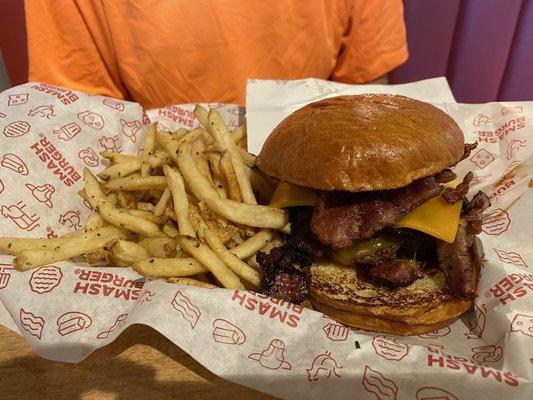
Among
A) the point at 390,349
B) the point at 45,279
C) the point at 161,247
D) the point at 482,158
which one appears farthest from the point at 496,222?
the point at 45,279

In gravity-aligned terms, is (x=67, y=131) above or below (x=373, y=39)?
below

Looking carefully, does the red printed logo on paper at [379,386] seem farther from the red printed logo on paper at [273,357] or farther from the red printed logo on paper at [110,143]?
the red printed logo on paper at [110,143]

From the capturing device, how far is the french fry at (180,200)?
192cm

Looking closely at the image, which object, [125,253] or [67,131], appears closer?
[125,253]

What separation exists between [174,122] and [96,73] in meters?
1.03

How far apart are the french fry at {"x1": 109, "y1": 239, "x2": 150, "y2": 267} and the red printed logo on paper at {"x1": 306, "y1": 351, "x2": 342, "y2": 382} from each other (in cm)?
85

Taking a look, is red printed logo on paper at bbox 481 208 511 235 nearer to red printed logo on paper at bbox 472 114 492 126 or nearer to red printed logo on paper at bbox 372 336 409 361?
red printed logo on paper at bbox 472 114 492 126

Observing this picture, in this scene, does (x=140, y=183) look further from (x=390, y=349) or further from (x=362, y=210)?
(x=390, y=349)

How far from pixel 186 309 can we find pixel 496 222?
1482 mm

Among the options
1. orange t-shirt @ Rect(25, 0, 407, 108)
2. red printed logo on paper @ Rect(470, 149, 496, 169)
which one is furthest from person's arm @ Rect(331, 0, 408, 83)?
red printed logo on paper @ Rect(470, 149, 496, 169)

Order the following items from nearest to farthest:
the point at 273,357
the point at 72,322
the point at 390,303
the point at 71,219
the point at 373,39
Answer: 1. the point at 273,357
2. the point at 72,322
3. the point at 390,303
4. the point at 71,219
5. the point at 373,39

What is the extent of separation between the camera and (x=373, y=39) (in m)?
3.79

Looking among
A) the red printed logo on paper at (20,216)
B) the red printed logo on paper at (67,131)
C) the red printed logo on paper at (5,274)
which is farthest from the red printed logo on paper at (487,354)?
the red printed logo on paper at (67,131)

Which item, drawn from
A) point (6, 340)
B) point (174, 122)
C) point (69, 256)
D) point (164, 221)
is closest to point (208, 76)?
point (174, 122)
